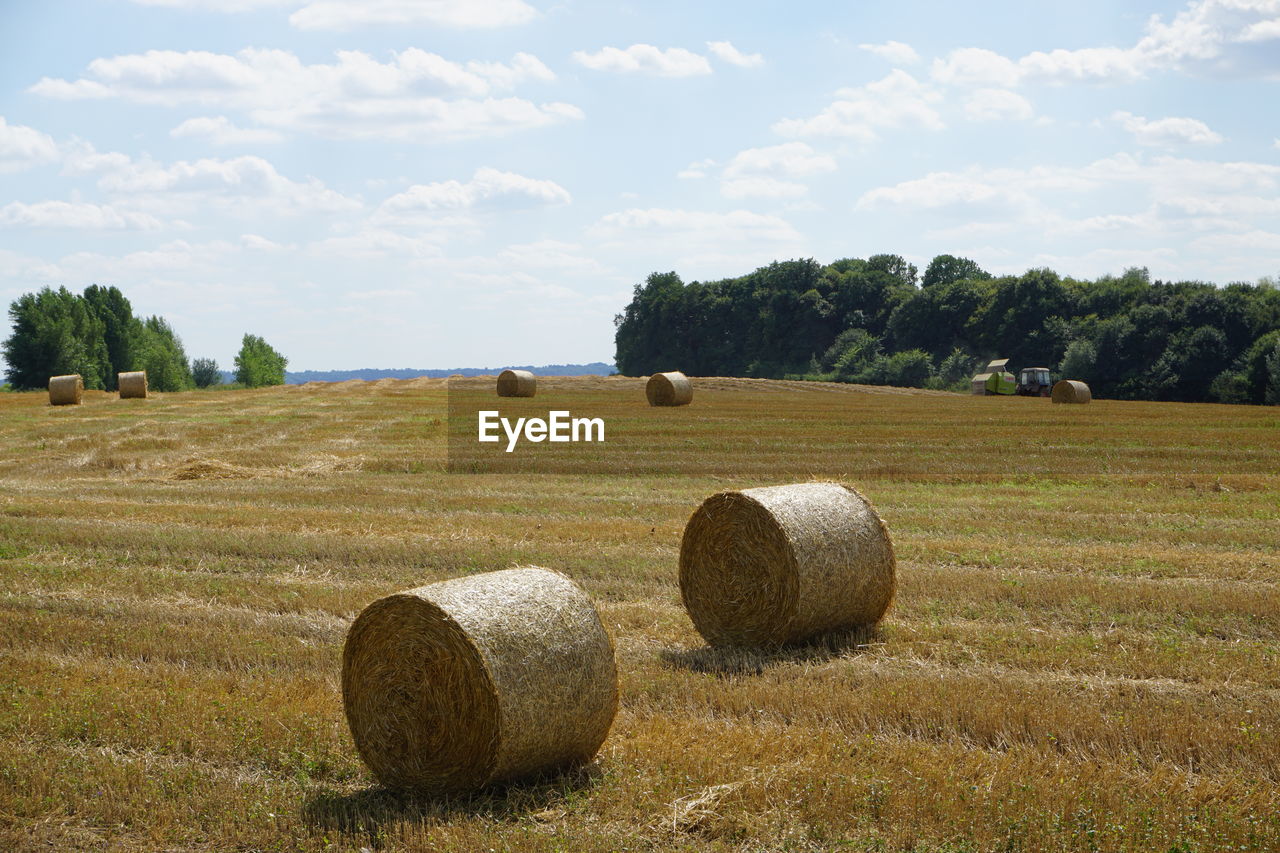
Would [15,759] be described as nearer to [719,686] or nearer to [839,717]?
[719,686]

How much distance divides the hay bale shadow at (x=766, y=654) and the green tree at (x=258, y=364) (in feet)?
432

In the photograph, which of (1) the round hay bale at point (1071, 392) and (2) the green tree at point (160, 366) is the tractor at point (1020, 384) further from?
(2) the green tree at point (160, 366)

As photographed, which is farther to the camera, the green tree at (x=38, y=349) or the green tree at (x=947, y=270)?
the green tree at (x=947, y=270)

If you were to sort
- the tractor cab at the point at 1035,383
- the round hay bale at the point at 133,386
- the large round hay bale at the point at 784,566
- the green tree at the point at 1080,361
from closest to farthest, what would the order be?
the large round hay bale at the point at 784,566 → the round hay bale at the point at 133,386 → the tractor cab at the point at 1035,383 → the green tree at the point at 1080,361

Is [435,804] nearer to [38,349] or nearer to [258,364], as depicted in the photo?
[38,349]

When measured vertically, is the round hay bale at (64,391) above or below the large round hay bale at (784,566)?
above

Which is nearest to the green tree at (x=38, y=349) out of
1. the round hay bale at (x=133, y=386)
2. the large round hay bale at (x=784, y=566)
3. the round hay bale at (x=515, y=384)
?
the round hay bale at (x=133, y=386)

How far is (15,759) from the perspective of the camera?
671 cm

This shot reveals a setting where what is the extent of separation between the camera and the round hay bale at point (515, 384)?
145 ft

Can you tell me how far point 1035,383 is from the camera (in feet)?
173

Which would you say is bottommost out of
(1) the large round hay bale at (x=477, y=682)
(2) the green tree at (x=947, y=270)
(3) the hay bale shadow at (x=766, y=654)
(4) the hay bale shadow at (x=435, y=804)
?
(4) the hay bale shadow at (x=435, y=804)

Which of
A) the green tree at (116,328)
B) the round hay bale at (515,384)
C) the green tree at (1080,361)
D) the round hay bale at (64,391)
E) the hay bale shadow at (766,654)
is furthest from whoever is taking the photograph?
the green tree at (116,328)

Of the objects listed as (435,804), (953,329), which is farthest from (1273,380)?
(435,804)

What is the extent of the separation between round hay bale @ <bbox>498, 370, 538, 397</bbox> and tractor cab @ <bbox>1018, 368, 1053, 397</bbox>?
934 inches
